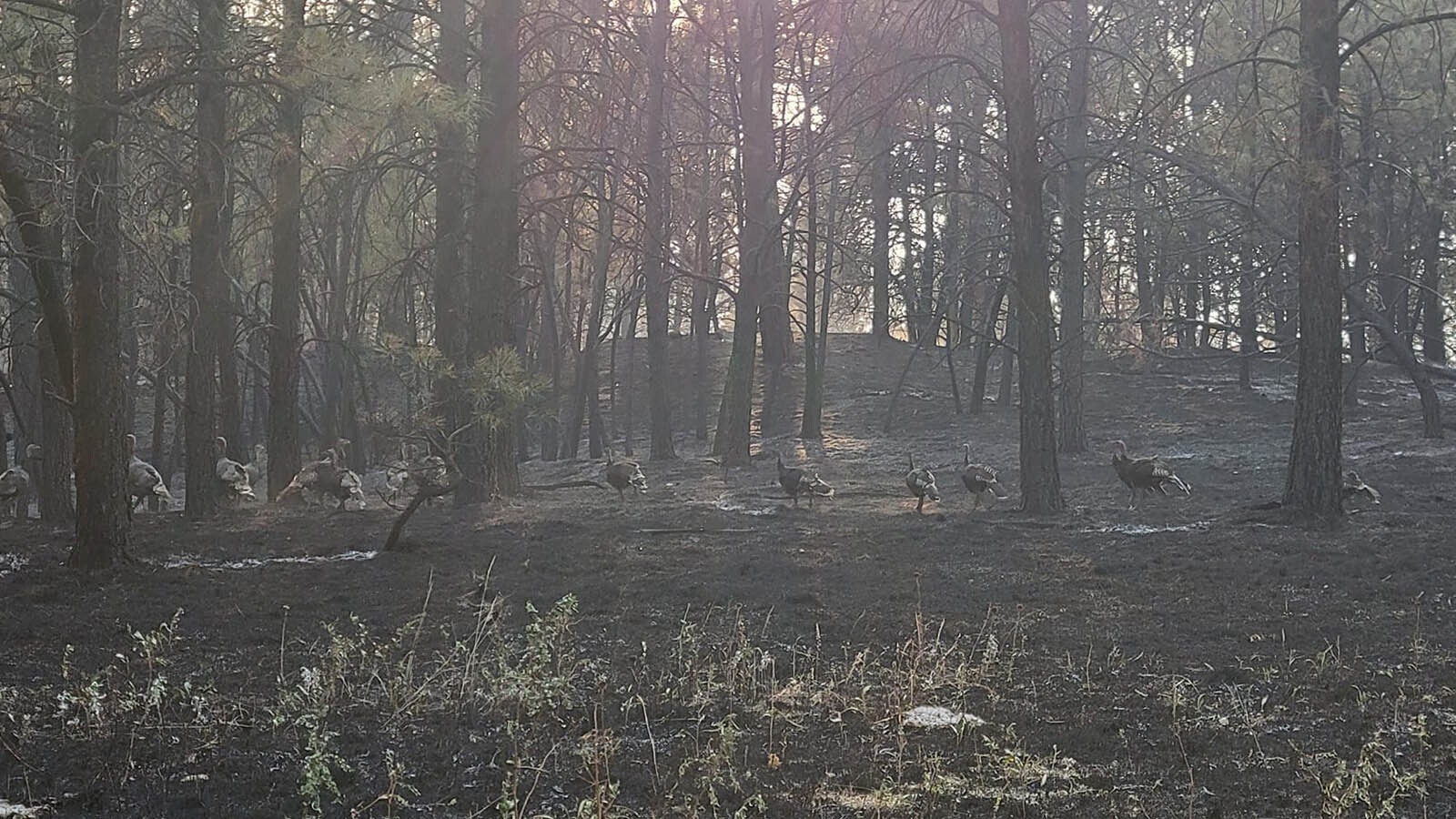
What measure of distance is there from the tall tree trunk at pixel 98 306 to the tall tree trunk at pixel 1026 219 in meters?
8.49

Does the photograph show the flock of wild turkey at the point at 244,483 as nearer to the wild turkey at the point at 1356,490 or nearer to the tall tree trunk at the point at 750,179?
the tall tree trunk at the point at 750,179

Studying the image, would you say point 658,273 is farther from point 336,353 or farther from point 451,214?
point 451,214

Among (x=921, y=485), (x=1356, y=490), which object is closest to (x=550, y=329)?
(x=921, y=485)

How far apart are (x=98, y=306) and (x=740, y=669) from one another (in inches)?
228

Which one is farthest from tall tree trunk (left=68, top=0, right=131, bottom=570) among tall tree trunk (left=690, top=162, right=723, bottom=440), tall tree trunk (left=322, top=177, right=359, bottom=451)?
tall tree trunk (left=322, top=177, right=359, bottom=451)

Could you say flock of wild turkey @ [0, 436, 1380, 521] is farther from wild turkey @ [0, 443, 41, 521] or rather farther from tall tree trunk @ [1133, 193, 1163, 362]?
tall tree trunk @ [1133, 193, 1163, 362]

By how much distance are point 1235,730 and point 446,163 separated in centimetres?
1207

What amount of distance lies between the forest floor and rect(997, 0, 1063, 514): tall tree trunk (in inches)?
58.0

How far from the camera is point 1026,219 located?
14.1 metres

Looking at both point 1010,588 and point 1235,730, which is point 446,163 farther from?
point 1235,730

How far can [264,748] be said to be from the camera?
5.59m

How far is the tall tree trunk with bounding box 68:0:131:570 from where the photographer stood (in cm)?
945

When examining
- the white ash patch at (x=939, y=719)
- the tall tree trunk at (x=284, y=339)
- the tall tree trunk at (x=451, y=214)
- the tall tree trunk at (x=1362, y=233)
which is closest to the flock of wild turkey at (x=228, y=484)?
the tall tree trunk at (x=284, y=339)

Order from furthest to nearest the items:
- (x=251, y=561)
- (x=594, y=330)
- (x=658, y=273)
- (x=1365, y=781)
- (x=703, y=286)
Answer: (x=703, y=286), (x=658, y=273), (x=594, y=330), (x=251, y=561), (x=1365, y=781)
